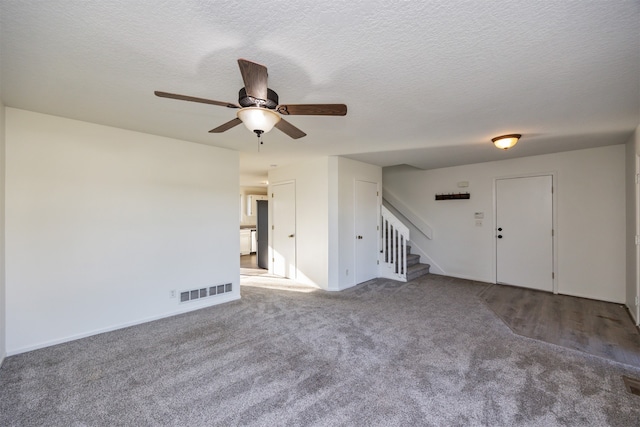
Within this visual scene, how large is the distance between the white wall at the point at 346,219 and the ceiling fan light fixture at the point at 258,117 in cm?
284

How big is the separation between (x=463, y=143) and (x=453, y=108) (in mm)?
1480

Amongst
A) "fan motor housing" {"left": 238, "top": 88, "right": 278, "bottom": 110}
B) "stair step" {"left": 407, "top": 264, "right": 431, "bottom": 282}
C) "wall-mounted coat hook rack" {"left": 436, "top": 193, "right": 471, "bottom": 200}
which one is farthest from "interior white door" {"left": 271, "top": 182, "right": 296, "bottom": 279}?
"fan motor housing" {"left": 238, "top": 88, "right": 278, "bottom": 110}

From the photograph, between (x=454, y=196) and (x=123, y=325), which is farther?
(x=454, y=196)

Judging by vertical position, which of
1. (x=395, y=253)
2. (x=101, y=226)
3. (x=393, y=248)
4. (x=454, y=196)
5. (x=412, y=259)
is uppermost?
(x=454, y=196)

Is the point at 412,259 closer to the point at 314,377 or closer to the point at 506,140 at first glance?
the point at 506,140

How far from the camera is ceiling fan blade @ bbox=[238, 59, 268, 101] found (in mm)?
1367

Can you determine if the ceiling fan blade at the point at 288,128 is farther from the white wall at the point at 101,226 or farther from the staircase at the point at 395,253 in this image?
the staircase at the point at 395,253

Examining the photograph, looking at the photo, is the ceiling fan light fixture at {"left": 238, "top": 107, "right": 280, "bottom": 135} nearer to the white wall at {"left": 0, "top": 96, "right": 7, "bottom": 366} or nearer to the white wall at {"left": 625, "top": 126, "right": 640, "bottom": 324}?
the white wall at {"left": 0, "top": 96, "right": 7, "bottom": 366}

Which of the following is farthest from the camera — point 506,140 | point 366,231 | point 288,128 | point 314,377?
point 366,231

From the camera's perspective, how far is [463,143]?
3.73 metres

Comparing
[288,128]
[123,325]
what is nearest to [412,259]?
[288,128]

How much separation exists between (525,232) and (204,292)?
5.49 meters

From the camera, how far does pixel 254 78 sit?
1.48 meters

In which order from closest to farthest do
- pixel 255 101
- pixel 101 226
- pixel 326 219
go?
pixel 255 101
pixel 101 226
pixel 326 219
